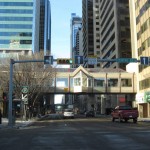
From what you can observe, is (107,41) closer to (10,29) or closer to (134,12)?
(10,29)

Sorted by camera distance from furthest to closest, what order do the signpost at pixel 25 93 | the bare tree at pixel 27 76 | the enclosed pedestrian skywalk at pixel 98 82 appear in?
1. the enclosed pedestrian skywalk at pixel 98 82
2. the bare tree at pixel 27 76
3. the signpost at pixel 25 93

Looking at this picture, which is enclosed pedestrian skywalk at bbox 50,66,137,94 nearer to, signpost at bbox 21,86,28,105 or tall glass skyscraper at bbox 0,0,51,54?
signpost at bbox 21,86,28,105

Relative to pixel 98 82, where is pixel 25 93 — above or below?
below

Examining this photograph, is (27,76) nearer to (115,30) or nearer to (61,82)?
(61,82)

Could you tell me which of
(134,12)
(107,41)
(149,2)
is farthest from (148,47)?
(107,41)

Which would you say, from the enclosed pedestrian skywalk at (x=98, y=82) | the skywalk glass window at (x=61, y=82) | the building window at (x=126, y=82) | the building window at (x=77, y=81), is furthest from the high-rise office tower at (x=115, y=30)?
the skywalk glass window at (x=61, y=82)

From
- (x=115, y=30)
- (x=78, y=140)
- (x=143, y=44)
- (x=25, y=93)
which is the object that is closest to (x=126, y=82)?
(x=143, y=44)

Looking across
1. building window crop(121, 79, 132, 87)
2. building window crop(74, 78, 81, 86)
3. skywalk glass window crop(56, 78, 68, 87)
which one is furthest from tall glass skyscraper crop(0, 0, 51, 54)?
building window crop(121, 79, 132, 87)

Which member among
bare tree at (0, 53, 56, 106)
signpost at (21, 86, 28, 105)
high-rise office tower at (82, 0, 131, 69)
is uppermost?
high-rise office tower at (82, 0, 131, 69)

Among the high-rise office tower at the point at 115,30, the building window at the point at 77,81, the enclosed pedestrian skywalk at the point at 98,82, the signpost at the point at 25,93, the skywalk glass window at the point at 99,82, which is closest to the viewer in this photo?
the signpost at the point at 25,93

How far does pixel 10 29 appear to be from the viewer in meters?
146

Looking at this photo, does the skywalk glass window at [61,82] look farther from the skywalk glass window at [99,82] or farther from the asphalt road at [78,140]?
the asphalt road at [78,140]

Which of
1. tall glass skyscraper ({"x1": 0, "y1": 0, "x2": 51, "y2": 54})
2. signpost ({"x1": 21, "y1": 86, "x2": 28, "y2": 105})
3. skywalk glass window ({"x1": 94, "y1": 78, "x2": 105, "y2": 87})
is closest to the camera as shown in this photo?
signpost ({"x1": 21, "y1": 86, "x2": 28, "y2": 105})

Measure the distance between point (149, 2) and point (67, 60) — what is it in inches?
1447
